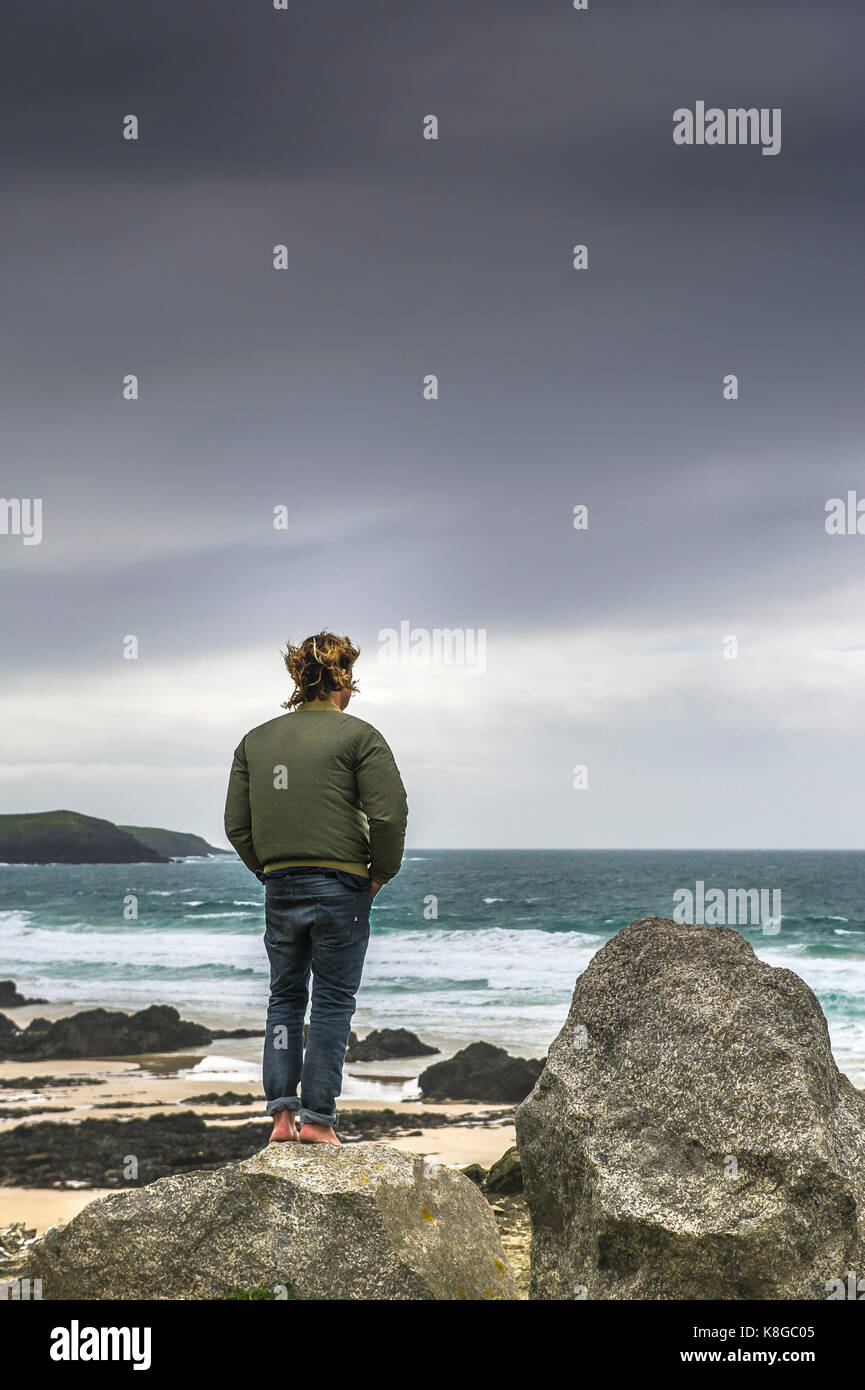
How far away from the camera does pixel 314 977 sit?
17.1 ft

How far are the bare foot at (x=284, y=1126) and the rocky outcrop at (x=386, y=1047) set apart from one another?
52.6 feet

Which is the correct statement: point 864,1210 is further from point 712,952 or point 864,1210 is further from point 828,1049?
point 712,952

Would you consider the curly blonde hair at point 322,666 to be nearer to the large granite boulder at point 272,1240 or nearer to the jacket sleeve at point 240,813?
the jacket sleeve at point 240,813

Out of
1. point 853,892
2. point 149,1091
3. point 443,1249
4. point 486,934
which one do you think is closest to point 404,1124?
point 149,1091

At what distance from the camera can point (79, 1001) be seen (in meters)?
31.5

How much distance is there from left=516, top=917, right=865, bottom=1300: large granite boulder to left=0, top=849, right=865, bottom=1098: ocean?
8312mm

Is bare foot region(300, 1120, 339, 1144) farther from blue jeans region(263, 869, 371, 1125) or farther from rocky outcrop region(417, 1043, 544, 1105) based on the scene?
rocky outcrop region(417, 1043, 544, 1105)

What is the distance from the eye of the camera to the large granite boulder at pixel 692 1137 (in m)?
4.76

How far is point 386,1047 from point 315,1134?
16717 millimetres

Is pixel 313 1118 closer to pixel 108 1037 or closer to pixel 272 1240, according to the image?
pixel 272 1240

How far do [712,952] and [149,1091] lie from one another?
1456cm

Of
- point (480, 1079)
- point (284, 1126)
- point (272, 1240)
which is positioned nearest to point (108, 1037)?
point (480, 1079)

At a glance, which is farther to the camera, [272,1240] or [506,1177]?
[506,1177]

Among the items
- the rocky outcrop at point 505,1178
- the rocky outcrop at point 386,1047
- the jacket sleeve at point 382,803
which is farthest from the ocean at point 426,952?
the jacket sleeve at point 382,803
